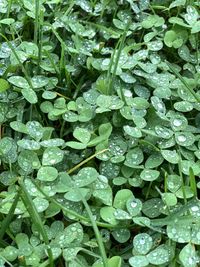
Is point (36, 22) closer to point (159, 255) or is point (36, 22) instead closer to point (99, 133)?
point (99, 133)

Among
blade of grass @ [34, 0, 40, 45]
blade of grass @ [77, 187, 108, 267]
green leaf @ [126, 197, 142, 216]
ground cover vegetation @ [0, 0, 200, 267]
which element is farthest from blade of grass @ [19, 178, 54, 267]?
blade of grass @ [34, 0, 40, 45]

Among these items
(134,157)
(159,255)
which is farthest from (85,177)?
(159,255)

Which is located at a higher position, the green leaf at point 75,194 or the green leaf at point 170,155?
the green leaf at point 170,155

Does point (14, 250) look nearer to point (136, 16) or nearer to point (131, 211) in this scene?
point (131, 211)

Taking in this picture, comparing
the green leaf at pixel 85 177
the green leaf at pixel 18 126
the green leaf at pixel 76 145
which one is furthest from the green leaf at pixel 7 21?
the green leaf at pixel 85 177

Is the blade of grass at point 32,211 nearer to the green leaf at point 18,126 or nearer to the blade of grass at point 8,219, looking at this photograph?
the blade of grass at point 8,219

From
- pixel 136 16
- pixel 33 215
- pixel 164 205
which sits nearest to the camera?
pixel 33 215

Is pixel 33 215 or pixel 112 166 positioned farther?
pixel 112 166

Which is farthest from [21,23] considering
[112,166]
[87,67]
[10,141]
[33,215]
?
[33,215]
